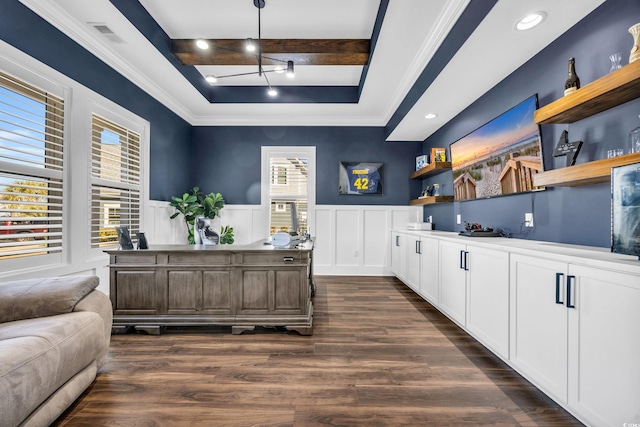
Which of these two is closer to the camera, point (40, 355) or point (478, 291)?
point (40, 355)

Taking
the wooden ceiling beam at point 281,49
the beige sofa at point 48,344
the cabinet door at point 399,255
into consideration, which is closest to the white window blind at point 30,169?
the beige sofa at point 48,344

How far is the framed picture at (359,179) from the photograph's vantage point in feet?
17.9

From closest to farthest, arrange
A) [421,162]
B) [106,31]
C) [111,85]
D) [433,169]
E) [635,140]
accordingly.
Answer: [635,140], [106,31], [111,85], [433,169], [421,162]

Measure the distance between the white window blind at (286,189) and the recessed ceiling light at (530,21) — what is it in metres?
3.81

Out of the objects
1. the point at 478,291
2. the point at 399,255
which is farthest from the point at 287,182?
the point at 478,291

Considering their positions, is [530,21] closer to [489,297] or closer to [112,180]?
[489,297]

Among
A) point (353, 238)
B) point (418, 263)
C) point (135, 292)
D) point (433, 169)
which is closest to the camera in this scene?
point (135, 292)

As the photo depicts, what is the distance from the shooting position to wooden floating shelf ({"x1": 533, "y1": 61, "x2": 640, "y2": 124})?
1531mm

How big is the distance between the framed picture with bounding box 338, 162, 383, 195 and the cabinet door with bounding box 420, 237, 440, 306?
193cm

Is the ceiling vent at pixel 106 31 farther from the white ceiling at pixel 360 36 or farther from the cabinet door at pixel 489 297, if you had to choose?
the cabinet door at pixel 489 297

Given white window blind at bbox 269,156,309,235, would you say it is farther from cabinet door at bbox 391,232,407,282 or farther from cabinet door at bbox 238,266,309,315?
cabinet door at bbox 238,266,309,315

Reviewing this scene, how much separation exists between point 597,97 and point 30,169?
418cm

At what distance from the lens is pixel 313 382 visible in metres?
1.96

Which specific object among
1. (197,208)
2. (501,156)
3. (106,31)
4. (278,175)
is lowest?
(197,208)
